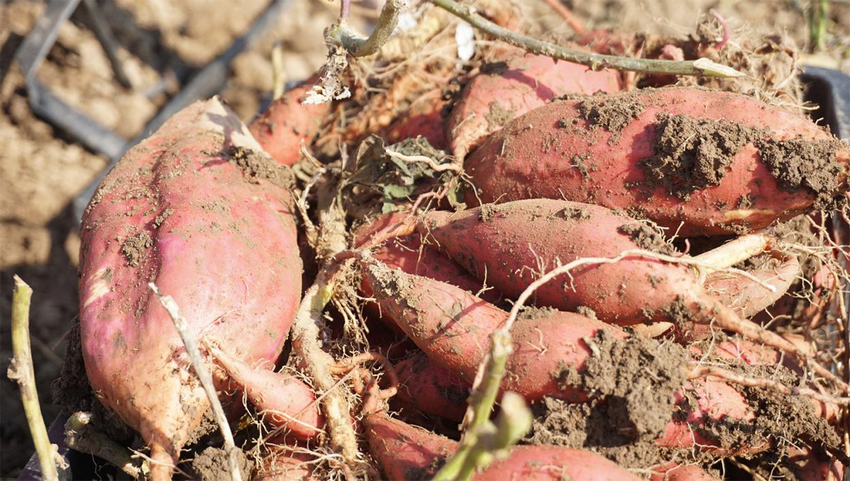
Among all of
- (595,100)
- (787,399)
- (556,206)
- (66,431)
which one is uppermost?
(595,100)

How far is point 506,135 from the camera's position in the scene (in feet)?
4.48

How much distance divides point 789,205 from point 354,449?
84 centimetres

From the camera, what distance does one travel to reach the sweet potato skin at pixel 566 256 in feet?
3.51

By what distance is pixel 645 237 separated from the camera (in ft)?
3.58

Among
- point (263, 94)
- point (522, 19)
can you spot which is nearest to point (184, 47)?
point (263, 94)

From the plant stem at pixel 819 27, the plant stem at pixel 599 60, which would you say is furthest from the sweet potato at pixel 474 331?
the plant stem at pixel 819 27

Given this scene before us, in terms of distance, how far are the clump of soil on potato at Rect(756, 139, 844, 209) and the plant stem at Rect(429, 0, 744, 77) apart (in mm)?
211

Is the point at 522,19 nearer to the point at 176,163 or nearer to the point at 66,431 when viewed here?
the point at 176,163

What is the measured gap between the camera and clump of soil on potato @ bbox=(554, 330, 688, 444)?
961 mm

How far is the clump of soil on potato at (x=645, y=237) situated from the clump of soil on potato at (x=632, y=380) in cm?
15

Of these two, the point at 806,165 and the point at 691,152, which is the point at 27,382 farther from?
the point at 806,165

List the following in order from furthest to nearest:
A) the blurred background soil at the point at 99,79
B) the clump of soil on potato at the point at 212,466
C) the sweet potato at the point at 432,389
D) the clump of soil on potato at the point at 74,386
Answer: the blurred background soil at the point at 99,79
the clump of soil on potato at the point at 74,386
the sweet potato at the point at 432,389
the clump of soil on potato at the point at 212,466

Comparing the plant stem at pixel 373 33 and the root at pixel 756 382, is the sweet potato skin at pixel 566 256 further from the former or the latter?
the plant stem at pixel 373 33

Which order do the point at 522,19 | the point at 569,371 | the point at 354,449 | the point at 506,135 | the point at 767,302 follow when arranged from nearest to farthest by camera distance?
the point at 569,371, the point at 354,449, the point at 767,302, the point at 506,135, the point at 522,19
